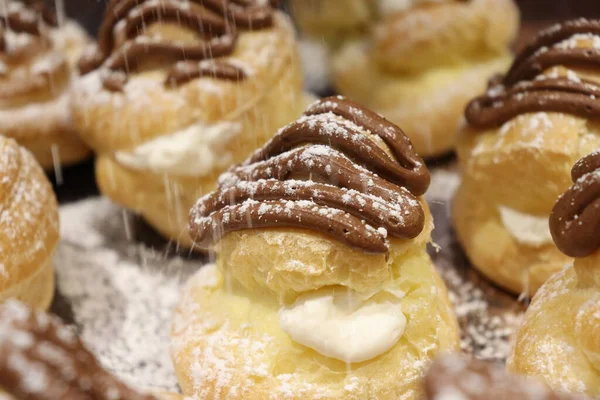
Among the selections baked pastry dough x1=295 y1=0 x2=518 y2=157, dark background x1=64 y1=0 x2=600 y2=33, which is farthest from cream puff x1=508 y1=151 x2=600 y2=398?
dark background x1=64 y1=0 x2=600 y2=33

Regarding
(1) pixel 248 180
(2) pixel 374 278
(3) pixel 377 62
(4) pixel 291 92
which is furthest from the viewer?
(3) pixel 377 62

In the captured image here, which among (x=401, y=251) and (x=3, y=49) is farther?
(x=3, y=49)

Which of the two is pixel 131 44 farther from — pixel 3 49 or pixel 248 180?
pixel 248 180

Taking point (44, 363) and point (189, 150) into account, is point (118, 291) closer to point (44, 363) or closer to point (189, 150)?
point (189, 150)

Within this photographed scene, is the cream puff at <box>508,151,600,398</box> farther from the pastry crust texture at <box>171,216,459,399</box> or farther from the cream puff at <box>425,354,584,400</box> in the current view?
the cream puff at <box>425,354,584,400</box>

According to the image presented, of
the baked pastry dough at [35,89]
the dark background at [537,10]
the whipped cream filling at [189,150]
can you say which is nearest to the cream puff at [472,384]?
the whipped cream filling at [189,150]

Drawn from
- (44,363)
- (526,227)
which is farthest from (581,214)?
(44,363)

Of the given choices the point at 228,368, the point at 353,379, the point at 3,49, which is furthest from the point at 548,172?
the point at 3,49
